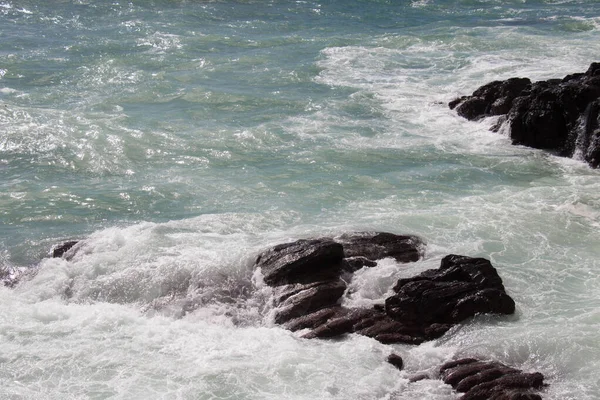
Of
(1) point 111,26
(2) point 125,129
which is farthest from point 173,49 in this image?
(2) point 125,129

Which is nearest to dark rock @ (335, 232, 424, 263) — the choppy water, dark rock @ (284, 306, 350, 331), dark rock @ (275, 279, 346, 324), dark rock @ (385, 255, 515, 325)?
the choppy water

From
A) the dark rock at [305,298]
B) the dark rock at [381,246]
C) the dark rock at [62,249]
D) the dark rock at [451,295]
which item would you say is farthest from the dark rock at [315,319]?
the dark rock at [62,249]

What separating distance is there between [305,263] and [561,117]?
33.5 feet

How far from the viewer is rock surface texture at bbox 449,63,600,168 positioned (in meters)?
19.7

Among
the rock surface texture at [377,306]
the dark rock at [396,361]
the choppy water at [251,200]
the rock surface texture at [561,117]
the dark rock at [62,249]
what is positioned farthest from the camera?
the rock surface texture at [561,117]

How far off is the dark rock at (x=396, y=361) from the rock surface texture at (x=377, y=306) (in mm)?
590

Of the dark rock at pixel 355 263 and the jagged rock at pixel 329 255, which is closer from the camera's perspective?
the jagged rock at pixel 329 255

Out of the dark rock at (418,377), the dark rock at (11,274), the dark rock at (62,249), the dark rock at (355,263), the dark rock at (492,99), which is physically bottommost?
the dark rock at (418,377)

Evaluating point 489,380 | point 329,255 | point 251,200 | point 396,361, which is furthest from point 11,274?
point 489,380

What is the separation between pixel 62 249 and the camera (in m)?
14.9

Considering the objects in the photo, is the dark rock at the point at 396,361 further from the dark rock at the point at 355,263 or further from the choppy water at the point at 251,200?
the dark rock at the point at 355,263

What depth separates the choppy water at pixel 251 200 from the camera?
11352 millimetres

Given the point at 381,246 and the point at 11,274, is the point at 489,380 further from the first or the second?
the point at 11,274

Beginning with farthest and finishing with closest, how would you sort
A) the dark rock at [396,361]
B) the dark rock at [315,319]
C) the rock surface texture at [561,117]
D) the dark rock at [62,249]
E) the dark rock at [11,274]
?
the rock surface texture at [561,117]
the dark rock at [62,249]
the dark rock at [11,274]
the dark rock at [315,319]
the dark rock at [396,361]
